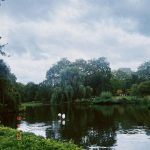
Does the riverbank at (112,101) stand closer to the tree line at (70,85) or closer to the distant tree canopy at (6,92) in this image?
the tree line at (70,85)

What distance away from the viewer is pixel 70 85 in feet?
320

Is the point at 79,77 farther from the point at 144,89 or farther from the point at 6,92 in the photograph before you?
the point at 6,92

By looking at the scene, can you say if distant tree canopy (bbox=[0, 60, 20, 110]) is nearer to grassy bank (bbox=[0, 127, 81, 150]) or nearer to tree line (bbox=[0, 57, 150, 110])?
tree line (bbox=[0, 57, 150, 110])

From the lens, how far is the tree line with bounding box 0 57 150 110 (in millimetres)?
75062

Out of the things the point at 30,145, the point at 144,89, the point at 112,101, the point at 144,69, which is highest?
the point at 144,69

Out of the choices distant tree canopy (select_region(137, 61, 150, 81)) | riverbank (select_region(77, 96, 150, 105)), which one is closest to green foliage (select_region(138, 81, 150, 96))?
riverbank (select_region(77, 96, 150, 105))

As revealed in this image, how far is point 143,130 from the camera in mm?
43469

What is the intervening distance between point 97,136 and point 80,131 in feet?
16.6

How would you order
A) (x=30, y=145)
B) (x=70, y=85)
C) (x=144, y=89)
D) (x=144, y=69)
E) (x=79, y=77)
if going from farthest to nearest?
1. (x=144, y=69)
2. (x=144, y=89)
3. (x=79, y=77)
4. (x=70, y=85)
5. (x=30, y=145)

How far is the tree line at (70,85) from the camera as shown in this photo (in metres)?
75.1

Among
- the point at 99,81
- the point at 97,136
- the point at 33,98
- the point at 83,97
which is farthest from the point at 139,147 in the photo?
the point at 33,98

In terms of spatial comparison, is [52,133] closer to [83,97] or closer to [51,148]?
[51,148]

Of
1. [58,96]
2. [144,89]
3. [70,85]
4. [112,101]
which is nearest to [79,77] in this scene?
[70,85]

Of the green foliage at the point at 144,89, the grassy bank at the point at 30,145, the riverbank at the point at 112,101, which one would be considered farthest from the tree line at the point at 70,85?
the grassy bank at the point at 30,145
